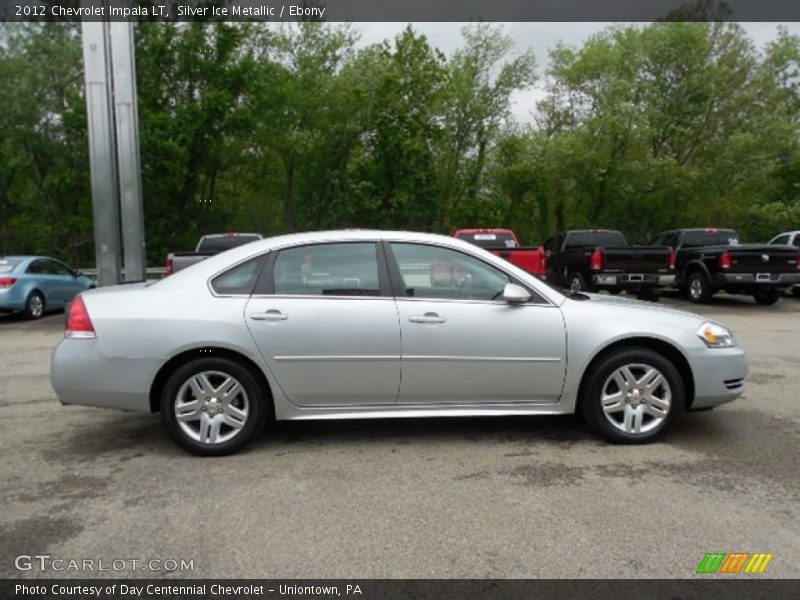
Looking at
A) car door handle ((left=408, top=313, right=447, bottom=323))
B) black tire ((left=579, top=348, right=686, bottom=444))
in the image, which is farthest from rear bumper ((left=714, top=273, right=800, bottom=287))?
car door handle ((left=408, top=313, right=447, bottom=323))

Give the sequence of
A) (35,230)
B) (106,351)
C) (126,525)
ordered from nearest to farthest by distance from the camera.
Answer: (126,525), (106,351), (35,230)

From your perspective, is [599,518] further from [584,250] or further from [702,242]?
[702,242]

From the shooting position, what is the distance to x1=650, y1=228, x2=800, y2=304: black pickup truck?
13.9 m

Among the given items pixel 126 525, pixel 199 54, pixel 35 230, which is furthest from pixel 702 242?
pixel 35 230

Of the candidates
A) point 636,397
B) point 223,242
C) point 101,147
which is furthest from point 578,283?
point 636,397

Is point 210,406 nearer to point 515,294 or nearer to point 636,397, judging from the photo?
point 515,294

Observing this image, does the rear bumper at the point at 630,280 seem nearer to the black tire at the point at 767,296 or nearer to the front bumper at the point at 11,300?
the black tire at the point at 767,296

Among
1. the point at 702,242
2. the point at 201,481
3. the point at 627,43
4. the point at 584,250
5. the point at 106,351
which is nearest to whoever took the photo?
the point at 201,481

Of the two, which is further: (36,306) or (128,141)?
(36,306)

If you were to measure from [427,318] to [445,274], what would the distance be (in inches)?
15.4

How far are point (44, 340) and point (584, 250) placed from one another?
36.7ft

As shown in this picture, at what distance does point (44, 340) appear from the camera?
1066 centimetres

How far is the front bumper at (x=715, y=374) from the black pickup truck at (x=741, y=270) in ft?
34.5

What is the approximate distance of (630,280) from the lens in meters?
14.1
